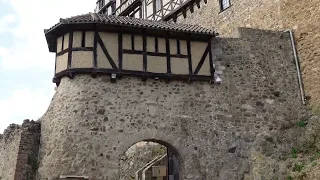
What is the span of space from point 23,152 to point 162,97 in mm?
4780

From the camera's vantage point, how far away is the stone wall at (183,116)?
1192 cm

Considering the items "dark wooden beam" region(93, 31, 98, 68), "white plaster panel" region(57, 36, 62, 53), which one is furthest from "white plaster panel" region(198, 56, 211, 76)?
"white plaster panel" region(57, 36, 62, 53)

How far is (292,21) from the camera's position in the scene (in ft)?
51.3

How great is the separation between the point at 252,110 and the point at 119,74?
491 centimetres

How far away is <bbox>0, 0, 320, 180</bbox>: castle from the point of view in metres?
12.1

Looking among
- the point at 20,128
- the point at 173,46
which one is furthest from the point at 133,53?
the point at 20,128

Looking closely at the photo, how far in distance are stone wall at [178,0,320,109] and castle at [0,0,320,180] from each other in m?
0.05

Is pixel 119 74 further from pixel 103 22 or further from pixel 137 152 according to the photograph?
pixel 137 152

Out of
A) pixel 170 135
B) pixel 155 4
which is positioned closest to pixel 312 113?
pixel 170 135

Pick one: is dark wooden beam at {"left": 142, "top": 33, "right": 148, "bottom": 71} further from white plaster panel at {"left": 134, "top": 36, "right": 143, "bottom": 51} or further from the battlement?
the battlement

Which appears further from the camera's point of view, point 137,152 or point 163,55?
point 137,152

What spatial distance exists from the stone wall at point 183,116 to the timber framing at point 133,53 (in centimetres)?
32

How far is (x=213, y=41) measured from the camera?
1433 centimetres

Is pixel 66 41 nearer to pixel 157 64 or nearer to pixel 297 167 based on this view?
pixel 157 64
